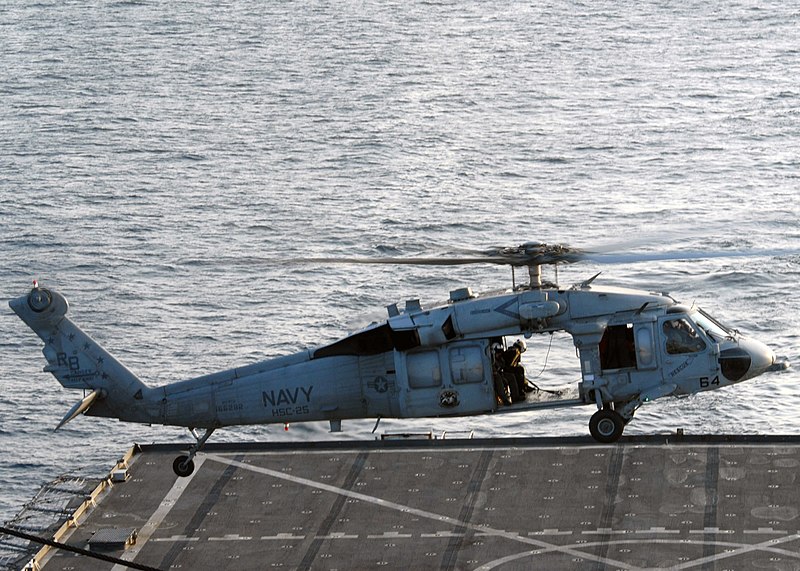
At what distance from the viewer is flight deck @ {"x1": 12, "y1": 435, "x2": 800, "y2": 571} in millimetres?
46250

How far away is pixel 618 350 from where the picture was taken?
39000mm

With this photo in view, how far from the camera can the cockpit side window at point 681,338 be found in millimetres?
38844

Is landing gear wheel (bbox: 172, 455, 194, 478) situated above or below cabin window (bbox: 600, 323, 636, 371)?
below

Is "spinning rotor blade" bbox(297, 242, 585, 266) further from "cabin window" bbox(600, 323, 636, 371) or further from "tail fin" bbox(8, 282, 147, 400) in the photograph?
"tail fin" bbox(8, 282, 147, 400)

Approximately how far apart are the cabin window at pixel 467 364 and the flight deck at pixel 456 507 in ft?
28.7

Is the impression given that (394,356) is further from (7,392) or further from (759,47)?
(759,47)

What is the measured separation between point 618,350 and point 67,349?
15113mm

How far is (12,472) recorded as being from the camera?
69.2m

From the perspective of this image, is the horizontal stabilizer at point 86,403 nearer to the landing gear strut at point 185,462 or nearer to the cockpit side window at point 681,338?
the landing gear strut at point 185,462

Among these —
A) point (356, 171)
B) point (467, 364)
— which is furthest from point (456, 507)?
point (356, 171)

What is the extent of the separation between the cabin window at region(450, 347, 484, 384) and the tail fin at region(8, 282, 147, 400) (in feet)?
30.4

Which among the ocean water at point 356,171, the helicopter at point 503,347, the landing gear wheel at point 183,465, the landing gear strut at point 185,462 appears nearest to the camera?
the helicopter at point 503,347

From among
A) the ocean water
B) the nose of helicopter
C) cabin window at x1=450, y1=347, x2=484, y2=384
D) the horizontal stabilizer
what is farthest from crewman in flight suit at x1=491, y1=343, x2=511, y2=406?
the ocean water

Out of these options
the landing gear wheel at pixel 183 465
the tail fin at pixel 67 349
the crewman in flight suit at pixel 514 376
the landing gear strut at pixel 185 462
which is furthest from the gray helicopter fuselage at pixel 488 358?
the tail fin at pixel 67 349
